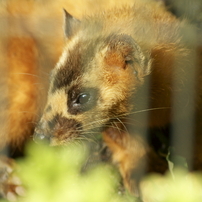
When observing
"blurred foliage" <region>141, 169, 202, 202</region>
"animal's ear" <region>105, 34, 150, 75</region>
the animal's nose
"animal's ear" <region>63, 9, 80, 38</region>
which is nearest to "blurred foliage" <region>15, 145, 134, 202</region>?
the animal's nose

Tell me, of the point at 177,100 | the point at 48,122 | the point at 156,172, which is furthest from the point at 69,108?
the point at 156,172

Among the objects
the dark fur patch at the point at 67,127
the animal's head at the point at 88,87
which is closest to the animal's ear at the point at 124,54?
the animal's head at the point at 88,87

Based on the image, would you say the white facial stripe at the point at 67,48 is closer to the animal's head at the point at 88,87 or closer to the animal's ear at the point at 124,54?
the animal's head at the point at 88,87

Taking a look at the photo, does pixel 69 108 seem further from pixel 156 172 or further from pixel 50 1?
pixel 156 172

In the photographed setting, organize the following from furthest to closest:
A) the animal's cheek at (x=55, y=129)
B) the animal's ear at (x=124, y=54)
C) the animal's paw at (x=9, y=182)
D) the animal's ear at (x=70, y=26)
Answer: the animal's paw at (x=9, y=182)
the animal's ear at (x=70, y=26)
the animal's cheek at (x=55, y=129)
the animal's ear at (x=124, y=54)

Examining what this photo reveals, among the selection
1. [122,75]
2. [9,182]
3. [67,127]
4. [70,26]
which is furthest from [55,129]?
[9,182]

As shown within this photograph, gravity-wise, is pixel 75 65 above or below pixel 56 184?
above

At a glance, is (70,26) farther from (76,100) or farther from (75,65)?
(76,100)

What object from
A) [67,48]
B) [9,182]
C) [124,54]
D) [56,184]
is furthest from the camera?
[9,182]
